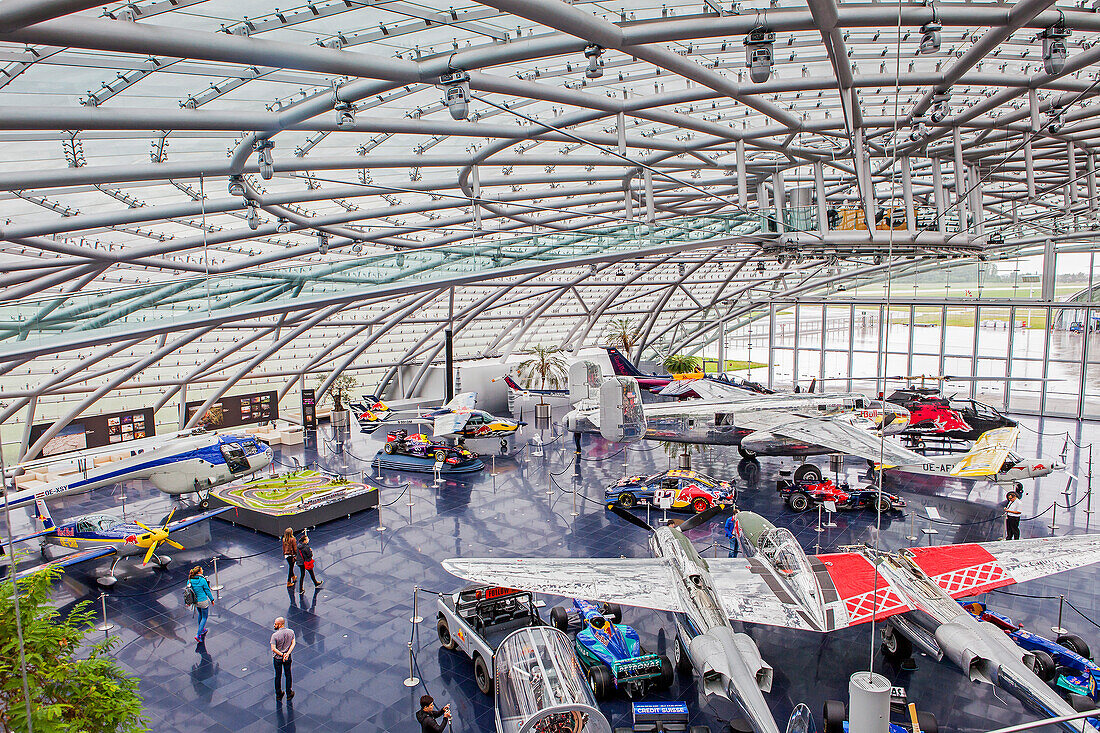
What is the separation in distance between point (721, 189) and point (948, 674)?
67.9ft

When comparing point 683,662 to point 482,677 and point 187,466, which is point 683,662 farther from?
point 187,466

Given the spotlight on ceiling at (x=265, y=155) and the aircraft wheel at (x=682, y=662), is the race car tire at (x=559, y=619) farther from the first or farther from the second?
the spotlight on ceiling at (x=265, y=155)

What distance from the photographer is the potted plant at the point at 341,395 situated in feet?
132

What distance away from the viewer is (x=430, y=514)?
24094 mm

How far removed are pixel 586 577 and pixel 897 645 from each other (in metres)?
6.57

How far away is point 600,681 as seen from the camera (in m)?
12.6

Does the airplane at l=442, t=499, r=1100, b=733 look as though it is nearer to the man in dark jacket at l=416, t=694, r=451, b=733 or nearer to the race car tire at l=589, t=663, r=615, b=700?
the race car tire at l=589, t=663, r=615, b=700

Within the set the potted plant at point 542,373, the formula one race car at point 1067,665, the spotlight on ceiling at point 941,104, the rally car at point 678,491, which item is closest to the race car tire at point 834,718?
the formula one race car at point 1067,665

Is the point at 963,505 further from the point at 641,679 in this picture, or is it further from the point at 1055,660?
the point at 641,679

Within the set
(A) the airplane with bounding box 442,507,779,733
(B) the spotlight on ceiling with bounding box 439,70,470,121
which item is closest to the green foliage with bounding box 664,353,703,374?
(A) the airplane with bounding box 442,507,779,733

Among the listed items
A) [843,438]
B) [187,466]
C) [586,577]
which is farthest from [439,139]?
[843,438]

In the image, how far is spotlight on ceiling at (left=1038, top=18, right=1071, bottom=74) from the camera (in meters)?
10.9

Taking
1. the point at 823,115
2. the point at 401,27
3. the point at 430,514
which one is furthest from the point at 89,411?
the point at 823,115

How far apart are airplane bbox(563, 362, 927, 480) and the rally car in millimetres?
4208
